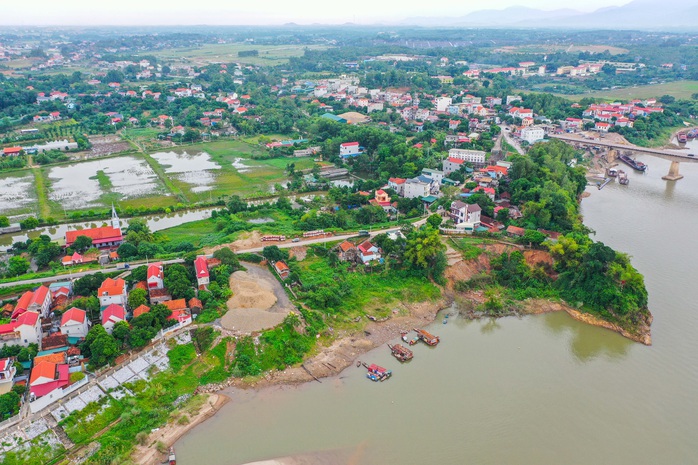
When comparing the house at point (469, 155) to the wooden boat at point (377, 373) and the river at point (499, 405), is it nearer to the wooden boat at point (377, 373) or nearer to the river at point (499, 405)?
the river at point (499, 405)

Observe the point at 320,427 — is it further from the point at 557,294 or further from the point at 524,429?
the point at 557,294

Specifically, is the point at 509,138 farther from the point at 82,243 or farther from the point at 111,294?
the point at 111,294

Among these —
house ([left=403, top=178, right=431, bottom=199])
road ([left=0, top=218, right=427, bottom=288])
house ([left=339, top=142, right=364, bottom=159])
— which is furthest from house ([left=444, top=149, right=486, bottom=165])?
road ([left=0, top=218, right=427, bottom=288])

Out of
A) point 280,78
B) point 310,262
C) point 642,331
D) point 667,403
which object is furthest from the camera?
point 280,78

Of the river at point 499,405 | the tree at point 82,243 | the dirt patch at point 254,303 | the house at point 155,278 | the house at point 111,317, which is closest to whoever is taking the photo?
the river at point 499,405

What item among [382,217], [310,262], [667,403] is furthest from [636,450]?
[382,217]

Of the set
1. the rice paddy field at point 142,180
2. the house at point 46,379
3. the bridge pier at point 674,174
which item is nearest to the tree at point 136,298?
the house at point 46,379
